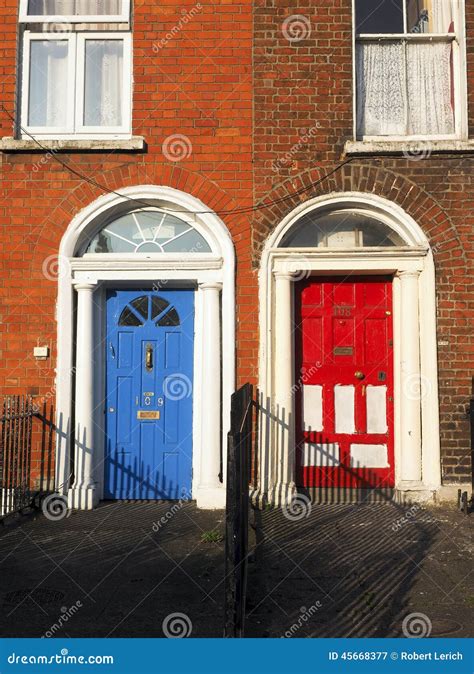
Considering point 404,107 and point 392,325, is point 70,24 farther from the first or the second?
point 392,325

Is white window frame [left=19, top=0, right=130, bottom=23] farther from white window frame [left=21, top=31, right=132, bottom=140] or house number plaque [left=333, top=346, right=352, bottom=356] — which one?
house number plaque [left=333, top=346, right=352, bottom=356]

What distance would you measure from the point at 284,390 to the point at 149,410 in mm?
1601

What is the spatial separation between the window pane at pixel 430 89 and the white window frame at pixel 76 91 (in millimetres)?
3418

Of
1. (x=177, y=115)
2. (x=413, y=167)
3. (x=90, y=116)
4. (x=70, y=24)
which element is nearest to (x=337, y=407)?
(x=413, y=167)

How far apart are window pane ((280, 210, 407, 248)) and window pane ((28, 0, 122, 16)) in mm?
3516

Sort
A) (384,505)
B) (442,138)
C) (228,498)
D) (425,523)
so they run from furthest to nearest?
(442,138)
(384,505)
(425,523)
(228,498)

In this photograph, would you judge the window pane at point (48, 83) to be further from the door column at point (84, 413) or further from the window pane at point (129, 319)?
the window pane at point (129, 319)

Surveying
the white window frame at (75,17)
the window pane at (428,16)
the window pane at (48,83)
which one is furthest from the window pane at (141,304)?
the window pane at (428,16)

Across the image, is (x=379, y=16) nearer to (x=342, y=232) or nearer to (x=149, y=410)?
(x=342, y=232)

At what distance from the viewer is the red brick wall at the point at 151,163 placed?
739 centimetres

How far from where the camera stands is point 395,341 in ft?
24.7

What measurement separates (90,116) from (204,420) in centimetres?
389

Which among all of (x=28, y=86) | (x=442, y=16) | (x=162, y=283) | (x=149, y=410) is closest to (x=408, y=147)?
(x=442, y=16)

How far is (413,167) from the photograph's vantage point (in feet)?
24.5
